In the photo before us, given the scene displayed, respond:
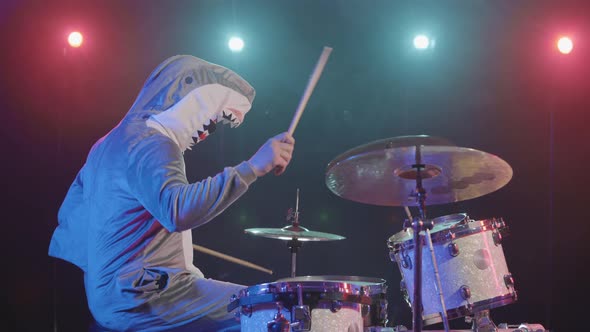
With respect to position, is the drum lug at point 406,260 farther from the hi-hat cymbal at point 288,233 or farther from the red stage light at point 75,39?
the red stage light at point 75,39

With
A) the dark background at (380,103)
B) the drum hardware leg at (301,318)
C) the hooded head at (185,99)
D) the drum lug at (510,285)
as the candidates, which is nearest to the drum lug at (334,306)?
the drum hardware leg at (301,318)

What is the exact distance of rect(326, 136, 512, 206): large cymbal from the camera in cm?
252

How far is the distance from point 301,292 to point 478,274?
52.2 inches

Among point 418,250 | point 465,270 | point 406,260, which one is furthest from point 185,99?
point 465,270

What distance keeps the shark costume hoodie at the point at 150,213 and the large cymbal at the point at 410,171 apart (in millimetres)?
485

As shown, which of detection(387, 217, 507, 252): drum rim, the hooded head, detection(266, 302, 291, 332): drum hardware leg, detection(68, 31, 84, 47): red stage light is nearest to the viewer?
detection(266, 302, 291, 332): drum hardware leg

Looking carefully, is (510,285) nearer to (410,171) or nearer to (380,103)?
(410,171)

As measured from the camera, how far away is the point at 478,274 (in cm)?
316

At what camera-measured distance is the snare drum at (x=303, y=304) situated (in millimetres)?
2275

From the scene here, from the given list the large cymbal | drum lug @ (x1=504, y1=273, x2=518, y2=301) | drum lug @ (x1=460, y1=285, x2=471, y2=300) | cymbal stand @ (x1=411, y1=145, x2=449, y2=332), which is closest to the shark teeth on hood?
the large cymbal

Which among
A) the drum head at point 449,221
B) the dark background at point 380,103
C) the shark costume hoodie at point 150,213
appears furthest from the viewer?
the dark background at point 380,103

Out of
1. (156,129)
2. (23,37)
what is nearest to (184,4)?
(23,37)

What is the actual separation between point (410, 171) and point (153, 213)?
1231 mm

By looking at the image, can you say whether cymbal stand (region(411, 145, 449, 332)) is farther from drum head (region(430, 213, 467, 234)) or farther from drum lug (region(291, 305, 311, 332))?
drum head (region(430, 213, 467, 234))
